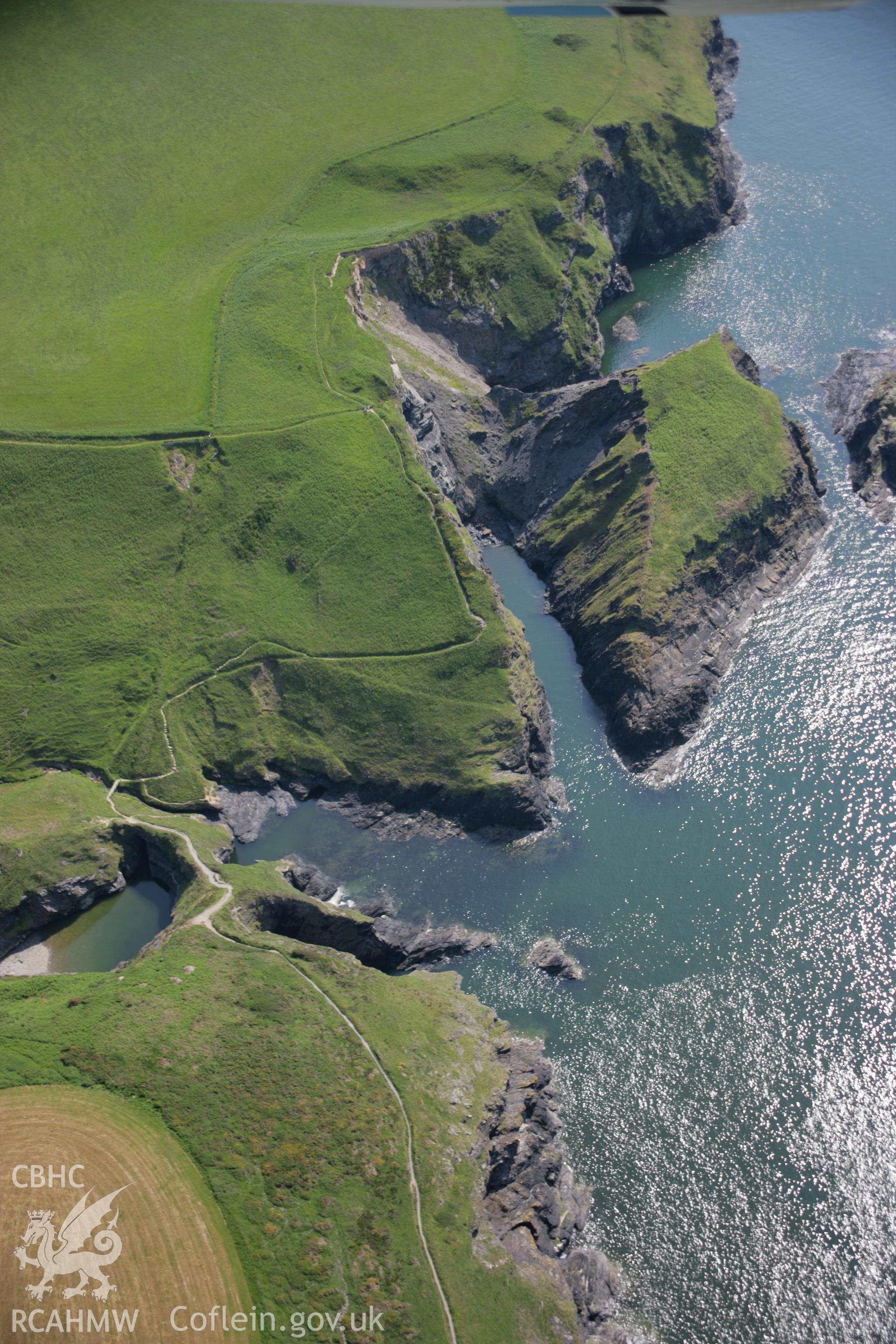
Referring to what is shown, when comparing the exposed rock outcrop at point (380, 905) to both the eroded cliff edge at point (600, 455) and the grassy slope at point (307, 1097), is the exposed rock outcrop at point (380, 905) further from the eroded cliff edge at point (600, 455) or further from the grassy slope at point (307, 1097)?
the eroded cliff edge at point (600, 455)

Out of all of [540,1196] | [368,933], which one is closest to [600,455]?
[368,933]

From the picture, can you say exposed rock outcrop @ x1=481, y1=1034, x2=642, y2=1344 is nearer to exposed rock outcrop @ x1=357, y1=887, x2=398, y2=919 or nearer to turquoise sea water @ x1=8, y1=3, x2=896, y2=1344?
turquoise sea water @ x1=8, y1=3, x2=896, y2=1344

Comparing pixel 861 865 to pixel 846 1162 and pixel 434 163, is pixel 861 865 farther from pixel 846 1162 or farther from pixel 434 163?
pixel 434 163

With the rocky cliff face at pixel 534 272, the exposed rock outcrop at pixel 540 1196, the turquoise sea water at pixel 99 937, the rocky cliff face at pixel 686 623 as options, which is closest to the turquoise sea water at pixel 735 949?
the turquoise sea water at pixel 99 937

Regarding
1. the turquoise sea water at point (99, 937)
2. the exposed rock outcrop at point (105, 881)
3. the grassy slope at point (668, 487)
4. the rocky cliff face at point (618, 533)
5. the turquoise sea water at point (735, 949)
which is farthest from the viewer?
the grassy slope at point (668, 487)

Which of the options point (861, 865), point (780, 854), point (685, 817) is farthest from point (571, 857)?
point (861, 865)
